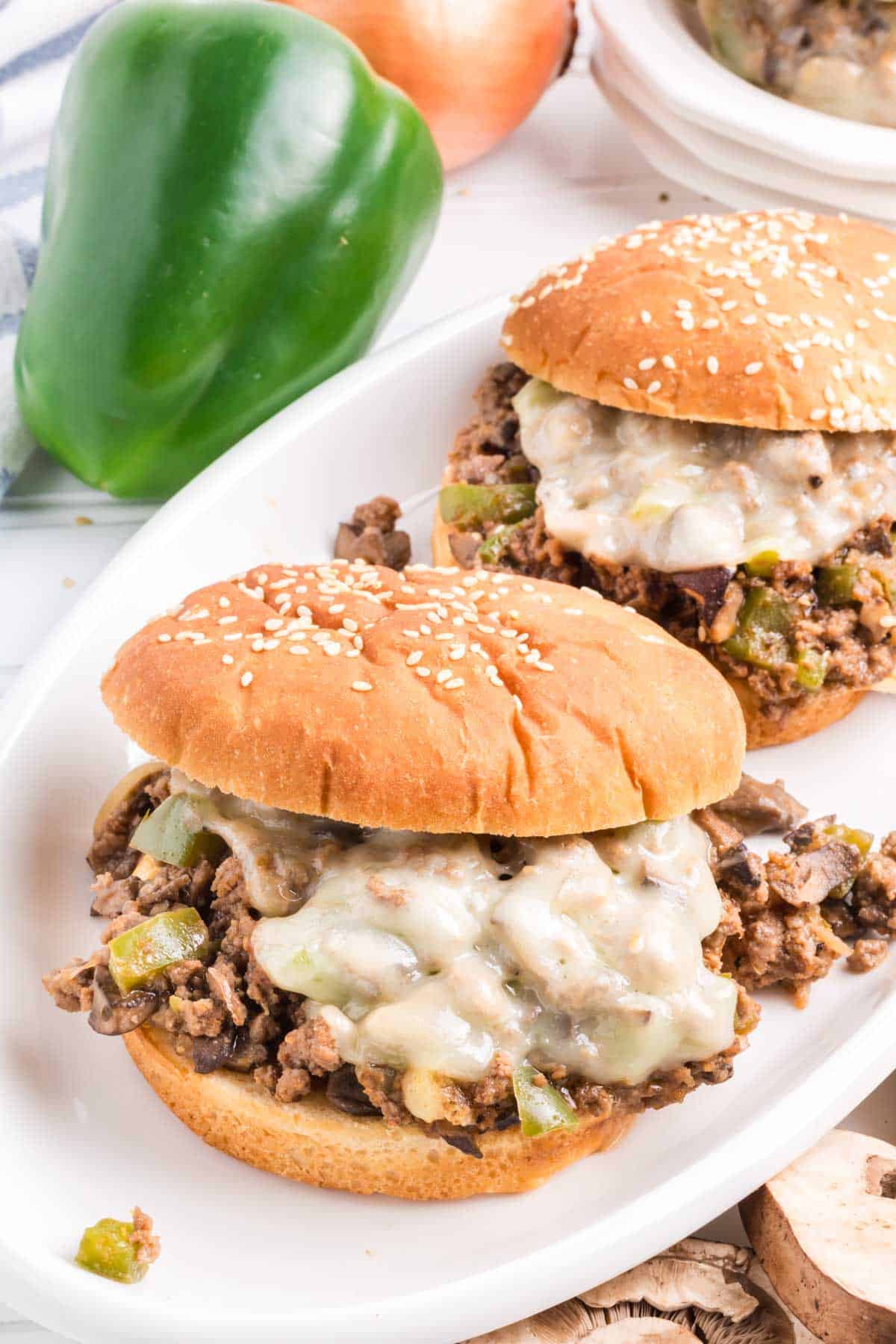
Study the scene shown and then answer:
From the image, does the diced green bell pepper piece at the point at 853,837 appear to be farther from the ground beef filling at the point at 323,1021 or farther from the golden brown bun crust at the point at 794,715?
the golden brown bun crust at the point at 794,715

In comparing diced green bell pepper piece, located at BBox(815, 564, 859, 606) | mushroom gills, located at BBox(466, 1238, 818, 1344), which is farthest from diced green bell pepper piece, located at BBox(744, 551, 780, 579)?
mushroom gills, located at BBox(466, 1238, 818, 1344)

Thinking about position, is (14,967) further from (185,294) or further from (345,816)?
(185,294)

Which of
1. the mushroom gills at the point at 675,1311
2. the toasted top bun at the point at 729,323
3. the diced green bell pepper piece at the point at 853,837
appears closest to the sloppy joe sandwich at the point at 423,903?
the mushroom gills at the point at 675,1311

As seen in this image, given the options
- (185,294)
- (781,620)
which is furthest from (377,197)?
(781,620)

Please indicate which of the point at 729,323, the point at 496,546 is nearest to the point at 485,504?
the point at 496,546

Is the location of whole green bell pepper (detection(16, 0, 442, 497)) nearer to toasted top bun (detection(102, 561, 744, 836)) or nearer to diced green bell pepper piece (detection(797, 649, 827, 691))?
toasted top bun (detection(102, 561, 744, 836))

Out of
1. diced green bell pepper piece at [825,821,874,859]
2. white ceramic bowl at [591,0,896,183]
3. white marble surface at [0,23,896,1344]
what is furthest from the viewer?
white ceramic bowl at [591,0,896,183]
